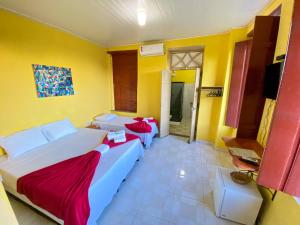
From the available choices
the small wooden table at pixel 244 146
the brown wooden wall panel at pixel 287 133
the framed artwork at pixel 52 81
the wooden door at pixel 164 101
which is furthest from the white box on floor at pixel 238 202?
the framed artwork at pixel 52 81

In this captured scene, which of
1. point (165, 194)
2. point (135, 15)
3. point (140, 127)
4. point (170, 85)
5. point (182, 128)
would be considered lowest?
point (165, 194)

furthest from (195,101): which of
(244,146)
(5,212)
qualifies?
(5,212)

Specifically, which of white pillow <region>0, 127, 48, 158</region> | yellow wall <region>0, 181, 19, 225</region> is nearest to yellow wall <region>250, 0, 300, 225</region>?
yellow wall <region>0, 181, 19, 225</region>

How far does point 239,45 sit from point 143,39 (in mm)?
2151

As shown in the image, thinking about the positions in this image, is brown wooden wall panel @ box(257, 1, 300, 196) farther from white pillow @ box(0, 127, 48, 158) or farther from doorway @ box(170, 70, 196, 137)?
doorway @ box(170, 70, 196, 137)

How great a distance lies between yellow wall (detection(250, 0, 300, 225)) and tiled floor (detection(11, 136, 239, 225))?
464 mm

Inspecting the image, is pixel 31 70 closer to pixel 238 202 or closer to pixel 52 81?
pixel 52 81

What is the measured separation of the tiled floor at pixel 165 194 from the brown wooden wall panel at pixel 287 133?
105 cm

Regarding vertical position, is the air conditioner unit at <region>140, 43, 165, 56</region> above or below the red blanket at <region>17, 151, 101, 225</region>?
above

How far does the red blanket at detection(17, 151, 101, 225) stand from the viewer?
1.20 metres

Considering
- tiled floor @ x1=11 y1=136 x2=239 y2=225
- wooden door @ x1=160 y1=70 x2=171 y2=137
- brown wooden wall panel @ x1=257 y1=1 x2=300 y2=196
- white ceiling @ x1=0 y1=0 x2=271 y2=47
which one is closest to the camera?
brown wooden wall panel @ x1=257 y1=1 x2=300 y2=196

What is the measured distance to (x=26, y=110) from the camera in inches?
90.4

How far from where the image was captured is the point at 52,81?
264cm

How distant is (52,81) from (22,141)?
1.23 meters
